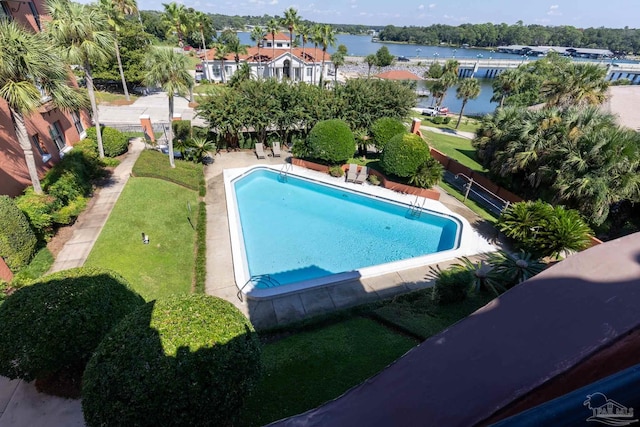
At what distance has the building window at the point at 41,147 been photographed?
17.9 m

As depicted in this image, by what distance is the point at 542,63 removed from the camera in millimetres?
54062

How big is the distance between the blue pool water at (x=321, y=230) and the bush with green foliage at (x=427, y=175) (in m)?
2.27

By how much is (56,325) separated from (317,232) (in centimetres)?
1267

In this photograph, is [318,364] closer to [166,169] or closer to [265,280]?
[265,280]

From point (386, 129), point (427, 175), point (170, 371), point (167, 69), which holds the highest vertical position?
point (167, 69)

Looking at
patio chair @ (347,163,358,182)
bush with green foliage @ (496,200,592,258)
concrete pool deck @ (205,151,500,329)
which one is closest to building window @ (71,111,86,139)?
concrete pool deck @ (205,151,500,329)

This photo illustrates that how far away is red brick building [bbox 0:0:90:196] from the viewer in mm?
15203

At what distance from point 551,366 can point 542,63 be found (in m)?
68.3

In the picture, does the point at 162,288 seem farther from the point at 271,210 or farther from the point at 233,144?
the point at 233,144

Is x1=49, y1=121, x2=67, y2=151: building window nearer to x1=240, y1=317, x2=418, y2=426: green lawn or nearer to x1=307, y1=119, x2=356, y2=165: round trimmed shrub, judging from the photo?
x1=307, y1=119, x2=356, y2=165: round trimmed shrub

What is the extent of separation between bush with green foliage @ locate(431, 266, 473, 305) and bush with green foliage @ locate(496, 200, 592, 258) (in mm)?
4751

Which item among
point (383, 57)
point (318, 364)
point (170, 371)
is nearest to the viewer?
point (170, 371)

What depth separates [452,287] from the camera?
1186 centimetres

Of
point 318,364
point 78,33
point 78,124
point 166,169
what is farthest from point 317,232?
point 78,124
